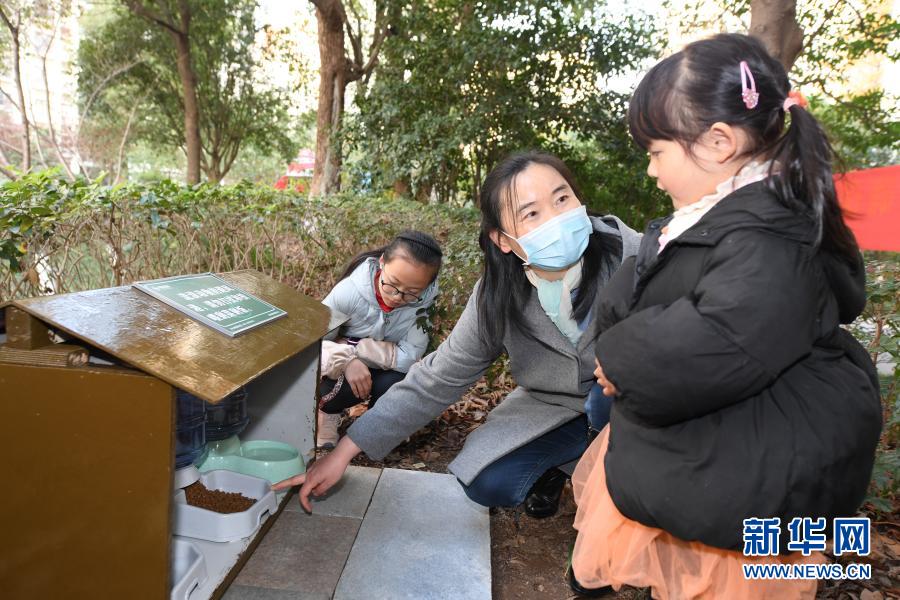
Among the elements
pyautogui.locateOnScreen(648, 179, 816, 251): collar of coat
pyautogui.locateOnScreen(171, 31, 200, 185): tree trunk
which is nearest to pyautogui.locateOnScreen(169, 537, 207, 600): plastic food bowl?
pyautogui.locateOnScreen(648, 179, 816, 251): collar of coat

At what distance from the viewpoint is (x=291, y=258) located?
4746mm

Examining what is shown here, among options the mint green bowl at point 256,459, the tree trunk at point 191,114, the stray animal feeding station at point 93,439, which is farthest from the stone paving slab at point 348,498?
the tree trunk at point 191,114

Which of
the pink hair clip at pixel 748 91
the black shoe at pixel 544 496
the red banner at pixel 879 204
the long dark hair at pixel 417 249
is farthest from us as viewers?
the red banner at pixel 879 204

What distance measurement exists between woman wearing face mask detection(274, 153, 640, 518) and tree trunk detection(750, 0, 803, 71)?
348 centimetres

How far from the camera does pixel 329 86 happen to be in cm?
1126

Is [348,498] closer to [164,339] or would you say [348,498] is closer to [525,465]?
[525,465]

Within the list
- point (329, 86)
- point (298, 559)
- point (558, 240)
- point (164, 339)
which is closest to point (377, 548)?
point (298, 559)

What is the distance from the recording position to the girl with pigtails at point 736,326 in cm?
119

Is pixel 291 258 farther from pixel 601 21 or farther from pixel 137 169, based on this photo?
pixel 137 169

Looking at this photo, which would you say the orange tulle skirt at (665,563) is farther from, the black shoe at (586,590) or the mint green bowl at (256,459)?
the mint green bowl at (256,459)

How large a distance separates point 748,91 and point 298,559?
1.99 meters

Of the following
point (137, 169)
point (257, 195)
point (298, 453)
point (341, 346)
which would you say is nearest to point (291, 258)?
point (257, 195)

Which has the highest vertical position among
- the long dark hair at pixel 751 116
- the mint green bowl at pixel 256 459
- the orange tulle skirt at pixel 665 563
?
the long dark hair at pixel 751 116

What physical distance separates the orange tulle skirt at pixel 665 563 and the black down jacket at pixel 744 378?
0.79 ft
